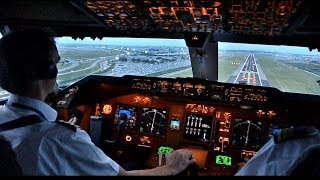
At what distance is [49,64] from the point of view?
1339 millimetres

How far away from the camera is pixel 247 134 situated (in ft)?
11.8

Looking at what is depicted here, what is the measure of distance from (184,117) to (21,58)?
2.70m

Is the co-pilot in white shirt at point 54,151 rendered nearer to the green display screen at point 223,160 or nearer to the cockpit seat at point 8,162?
the cockpit seat at point 8,162

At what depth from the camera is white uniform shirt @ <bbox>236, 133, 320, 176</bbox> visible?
35.4 inches

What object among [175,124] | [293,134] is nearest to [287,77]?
[175,124]

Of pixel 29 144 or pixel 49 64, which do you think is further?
pixel 49 64

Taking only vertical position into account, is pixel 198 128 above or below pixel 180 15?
below

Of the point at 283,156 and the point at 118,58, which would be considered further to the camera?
the point at 118,58

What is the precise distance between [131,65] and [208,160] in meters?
1.46

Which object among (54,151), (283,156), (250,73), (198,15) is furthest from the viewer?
(250,73)

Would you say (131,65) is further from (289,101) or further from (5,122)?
(5,122)

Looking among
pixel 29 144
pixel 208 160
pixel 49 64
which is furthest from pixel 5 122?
pixel 208 160

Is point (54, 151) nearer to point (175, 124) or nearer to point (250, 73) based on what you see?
point (175, 124)

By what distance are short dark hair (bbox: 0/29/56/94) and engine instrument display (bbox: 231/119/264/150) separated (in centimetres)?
271
